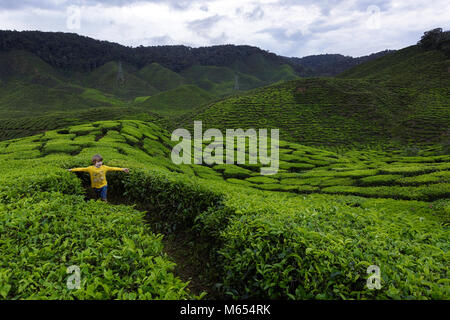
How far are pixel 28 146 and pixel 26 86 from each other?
11893 centimetres

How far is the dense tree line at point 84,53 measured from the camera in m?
141

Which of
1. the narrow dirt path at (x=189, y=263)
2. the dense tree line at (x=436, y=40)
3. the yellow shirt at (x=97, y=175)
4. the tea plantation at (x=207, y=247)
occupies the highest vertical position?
the dense tree line at (x=436, y=40)

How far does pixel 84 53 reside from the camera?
521 ft

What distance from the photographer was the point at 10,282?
308 cm

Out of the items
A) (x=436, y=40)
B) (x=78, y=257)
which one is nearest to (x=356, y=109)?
(x=436, y=40)

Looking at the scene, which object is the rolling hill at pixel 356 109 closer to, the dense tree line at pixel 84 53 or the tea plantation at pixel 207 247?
the tea plantation at pixel 207 247

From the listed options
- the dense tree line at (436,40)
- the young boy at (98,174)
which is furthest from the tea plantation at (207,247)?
the dense tree line at (436,40)

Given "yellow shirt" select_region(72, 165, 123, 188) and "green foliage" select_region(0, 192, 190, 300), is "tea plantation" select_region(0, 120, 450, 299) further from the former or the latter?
"yellow shirt" select_region(72, 165, 123, 188)

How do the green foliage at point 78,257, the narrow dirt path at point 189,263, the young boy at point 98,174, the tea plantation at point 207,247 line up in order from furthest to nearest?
the young boy at point 98,174 → the narrow dirt path at point 189,263 → the tea plantation at point 207,247 → the green foliage at point 78,257

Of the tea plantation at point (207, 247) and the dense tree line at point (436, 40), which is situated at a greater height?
the dense tree line at point (436, 40)

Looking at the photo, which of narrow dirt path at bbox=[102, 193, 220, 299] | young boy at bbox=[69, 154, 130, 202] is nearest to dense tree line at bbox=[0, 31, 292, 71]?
young boy at bbox=[69, 154, 130, 202]

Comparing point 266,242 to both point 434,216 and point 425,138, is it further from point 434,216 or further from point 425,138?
point 425,138

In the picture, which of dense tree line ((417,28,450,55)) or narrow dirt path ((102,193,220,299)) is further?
dense tree line ((417,28,450,55))

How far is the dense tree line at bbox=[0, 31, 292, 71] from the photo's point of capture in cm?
14062
